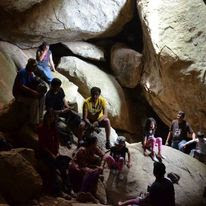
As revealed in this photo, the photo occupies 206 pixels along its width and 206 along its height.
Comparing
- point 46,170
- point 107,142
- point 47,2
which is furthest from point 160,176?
point 47,2

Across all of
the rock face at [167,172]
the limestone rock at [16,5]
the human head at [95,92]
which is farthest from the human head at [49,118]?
the limestone rock at [16,5]

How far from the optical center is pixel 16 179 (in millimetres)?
6320

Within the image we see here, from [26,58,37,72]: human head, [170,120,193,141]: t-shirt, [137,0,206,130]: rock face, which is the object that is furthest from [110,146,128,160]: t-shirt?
[137,0,206,130]: rock face

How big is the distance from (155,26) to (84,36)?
3.21 m

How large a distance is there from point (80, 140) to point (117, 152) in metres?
0.95

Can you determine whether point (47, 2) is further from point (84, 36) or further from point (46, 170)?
point (46, 170)

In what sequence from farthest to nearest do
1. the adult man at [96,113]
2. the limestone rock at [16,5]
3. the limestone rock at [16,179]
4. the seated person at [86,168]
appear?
the limestone rock at [16,5]
the adult man at [96,113]
the seated person at [86,168]
the limestone rock at [16,179]

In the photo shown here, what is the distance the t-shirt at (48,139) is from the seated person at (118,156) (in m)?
1.25

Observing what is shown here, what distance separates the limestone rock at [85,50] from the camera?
14.4m

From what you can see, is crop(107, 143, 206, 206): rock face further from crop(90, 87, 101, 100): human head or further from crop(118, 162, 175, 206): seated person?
crop(118, 162, 175, 206): seated person

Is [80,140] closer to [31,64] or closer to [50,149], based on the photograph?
[50,149]

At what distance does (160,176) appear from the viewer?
5.49 m

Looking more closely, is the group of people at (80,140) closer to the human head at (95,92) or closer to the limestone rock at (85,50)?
the human head at (95,92)

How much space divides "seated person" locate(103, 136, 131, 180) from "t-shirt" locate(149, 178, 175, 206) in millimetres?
2710
